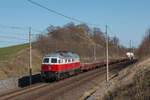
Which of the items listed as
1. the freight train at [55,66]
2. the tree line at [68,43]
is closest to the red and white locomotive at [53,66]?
the freight train at [55,66]

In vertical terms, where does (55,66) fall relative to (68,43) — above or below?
below

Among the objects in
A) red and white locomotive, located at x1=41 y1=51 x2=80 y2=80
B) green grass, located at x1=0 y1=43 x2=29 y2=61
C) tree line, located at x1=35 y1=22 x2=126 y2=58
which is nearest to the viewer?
red and white locomotive, located at x1=41 y1=51 x2=80 y2=80

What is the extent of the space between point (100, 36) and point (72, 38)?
85.9 ft

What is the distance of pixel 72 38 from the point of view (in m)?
89.4

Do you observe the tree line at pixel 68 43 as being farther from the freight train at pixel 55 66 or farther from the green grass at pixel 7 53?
the freight train at pixel 55 66

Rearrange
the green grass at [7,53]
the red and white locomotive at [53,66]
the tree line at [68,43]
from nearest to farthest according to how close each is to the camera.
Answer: the red and white locomotive at [53,66], the green grass at [7,53], the tree line at [68,43]

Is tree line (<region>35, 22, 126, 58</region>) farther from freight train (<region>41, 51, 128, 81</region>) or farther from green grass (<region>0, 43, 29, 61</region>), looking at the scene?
freight train (<region>41, 51, 128, 81</region>)

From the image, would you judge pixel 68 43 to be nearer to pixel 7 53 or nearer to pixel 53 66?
pixel 7 53

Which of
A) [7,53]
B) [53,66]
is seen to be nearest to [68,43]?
[7,53]

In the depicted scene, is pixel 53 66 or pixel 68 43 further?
pixel 68 43

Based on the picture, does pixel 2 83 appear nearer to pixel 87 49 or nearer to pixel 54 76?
pixel 54 76

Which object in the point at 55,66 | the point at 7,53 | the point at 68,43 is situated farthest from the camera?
the point at 68,43

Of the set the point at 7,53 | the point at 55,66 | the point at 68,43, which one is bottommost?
the point at 55,66

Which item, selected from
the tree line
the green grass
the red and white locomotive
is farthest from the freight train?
the tree line
